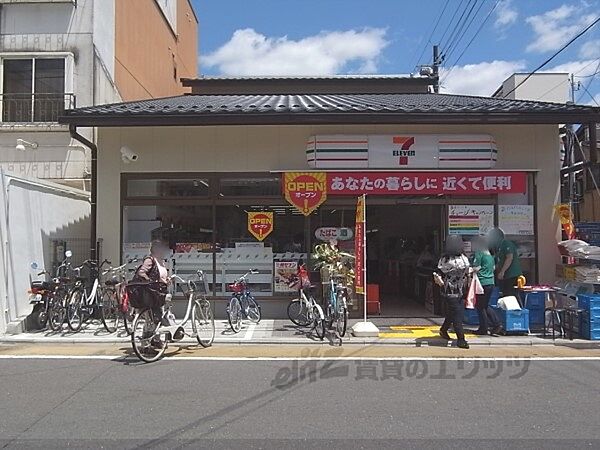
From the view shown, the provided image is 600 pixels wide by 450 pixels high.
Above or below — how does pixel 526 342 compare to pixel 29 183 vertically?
below

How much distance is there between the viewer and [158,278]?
27.8 ft

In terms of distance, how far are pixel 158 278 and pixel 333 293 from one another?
307 cm

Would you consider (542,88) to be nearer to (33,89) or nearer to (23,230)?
(33,89)

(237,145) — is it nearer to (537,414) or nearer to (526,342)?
(526,342)

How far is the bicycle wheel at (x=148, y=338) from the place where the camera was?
8297mm

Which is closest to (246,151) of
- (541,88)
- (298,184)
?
(298,184)

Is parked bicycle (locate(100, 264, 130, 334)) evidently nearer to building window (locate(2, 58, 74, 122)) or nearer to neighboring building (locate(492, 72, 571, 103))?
building window (locate(2, 58, 74, 122))

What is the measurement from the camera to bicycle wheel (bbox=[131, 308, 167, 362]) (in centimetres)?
830

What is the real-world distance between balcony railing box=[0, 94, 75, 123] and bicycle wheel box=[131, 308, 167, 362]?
8035mm

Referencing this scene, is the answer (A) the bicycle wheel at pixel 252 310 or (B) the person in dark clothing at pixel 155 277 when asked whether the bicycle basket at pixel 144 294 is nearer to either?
(B) the person in dark clothing at pixel 155 277

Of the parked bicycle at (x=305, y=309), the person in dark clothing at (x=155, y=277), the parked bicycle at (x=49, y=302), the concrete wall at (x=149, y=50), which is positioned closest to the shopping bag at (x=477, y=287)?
the parked bicycle at (x=305, y=309)

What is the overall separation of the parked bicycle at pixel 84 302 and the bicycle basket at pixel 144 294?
2.66m

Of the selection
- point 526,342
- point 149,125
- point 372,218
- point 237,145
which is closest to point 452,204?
point 372,218

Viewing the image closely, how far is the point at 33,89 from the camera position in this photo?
571 inches
